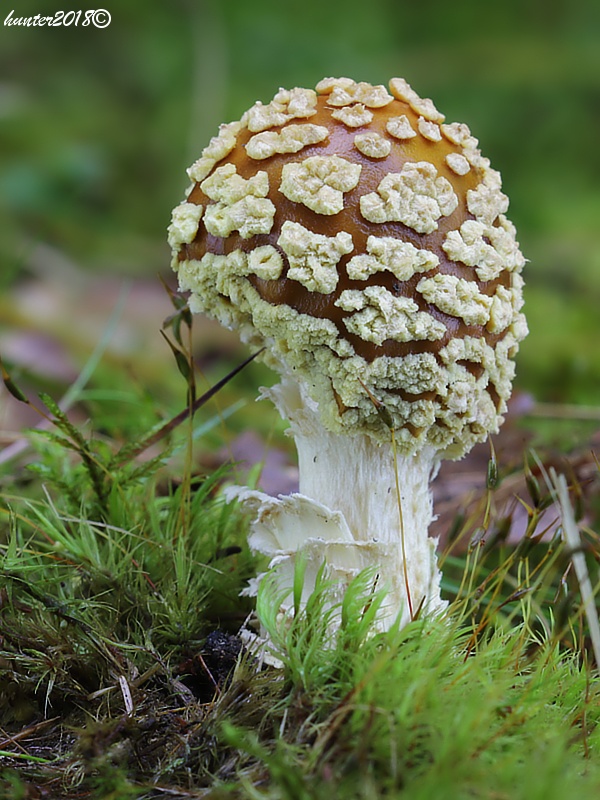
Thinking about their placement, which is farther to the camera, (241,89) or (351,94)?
(241,89)

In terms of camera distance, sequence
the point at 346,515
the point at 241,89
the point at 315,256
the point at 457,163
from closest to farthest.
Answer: the point at 315,256 < the point at 457,163 < the point at 346,515 < the point at 241,89

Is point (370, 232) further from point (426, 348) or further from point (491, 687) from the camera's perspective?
point (491, 687)

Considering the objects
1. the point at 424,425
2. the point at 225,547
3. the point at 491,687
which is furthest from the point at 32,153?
the point at 491,687

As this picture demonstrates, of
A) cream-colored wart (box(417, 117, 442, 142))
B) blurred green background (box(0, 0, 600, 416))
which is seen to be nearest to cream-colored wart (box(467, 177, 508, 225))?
cream-colored wart (box(417, 117, 442, 142))

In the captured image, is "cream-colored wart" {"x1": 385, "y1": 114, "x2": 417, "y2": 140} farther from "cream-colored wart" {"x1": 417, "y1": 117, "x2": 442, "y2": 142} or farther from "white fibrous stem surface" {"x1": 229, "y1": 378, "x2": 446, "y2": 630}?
"white fibrous stem surface" {"x1": 229, "y1": 378, "x2": 446, "y2": 630}

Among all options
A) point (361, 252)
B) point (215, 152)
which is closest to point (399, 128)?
point (361, 252)

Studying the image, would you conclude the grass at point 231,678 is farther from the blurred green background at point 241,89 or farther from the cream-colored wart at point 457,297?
the blurred green background at point 241,89

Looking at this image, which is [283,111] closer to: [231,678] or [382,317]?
[382,317]
